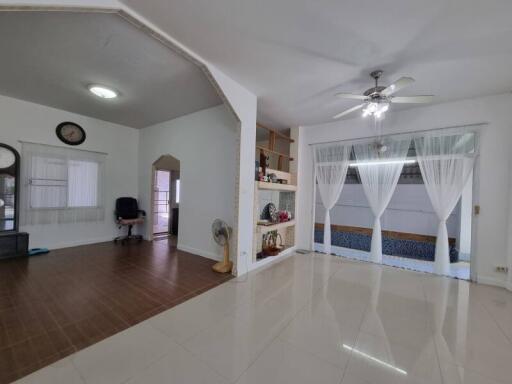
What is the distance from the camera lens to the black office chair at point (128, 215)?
4.68 metres

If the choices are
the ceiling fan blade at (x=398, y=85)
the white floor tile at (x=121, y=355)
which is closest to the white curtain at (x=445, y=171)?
the ceiling fan blade at (x=398, y=85)

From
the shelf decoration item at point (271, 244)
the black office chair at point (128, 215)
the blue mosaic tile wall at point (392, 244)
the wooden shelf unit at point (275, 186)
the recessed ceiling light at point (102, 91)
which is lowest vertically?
the blue mosaic tile wall at point (392, 244)

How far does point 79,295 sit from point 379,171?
4790 millimetres

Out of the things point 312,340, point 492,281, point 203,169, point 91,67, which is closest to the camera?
point 312,340

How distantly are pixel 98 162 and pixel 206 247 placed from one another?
3.19 m

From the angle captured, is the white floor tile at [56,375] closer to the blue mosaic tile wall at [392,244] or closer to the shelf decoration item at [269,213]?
the shelf decoration item at [269,213]

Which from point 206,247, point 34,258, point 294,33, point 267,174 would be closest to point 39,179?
point 34,258

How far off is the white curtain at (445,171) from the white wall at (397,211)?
4.14 feet

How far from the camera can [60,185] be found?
4.12 meters

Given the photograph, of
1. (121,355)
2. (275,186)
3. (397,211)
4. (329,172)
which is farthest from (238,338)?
(397,211)

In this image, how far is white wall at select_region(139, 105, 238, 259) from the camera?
143 inches

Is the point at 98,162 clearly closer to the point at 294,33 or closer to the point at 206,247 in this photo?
the point at 206,247

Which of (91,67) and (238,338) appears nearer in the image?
(238,338)

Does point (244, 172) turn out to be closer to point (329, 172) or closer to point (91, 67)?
point (329, 172)
